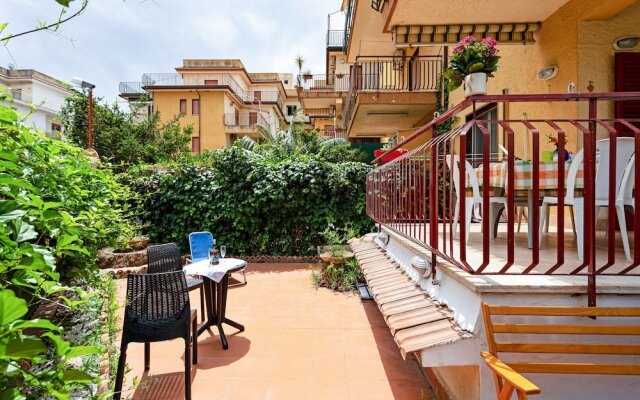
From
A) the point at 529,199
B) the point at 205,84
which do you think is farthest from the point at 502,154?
the point at 205,84

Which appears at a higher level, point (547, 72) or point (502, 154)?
point (547, 72)

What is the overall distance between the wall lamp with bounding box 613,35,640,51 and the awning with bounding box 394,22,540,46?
4.39 ft

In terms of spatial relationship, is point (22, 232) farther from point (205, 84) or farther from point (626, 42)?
point (205, 84)

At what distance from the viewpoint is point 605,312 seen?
215 centimetres

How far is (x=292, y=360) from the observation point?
4.00 meters

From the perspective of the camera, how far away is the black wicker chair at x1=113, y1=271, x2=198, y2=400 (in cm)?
314

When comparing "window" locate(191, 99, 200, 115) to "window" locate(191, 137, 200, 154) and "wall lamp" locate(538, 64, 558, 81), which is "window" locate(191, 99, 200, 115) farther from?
"wall lamp" locate(538, 64, 558, 81)

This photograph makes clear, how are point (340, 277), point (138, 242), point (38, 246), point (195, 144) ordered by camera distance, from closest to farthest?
point (38, 246) → point (340, 277) → point (138, 242) → point (195, 144)

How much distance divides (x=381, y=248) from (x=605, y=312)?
356cm

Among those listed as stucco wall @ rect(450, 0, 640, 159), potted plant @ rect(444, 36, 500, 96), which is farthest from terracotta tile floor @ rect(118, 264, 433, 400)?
stucco wall @ rect(450, 0, 640, 159)

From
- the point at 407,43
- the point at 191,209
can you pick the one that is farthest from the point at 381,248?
the point at 191,209

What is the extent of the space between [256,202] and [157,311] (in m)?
6.03

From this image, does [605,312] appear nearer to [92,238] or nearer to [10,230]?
[10,230]

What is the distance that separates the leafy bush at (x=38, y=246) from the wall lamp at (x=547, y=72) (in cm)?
671
